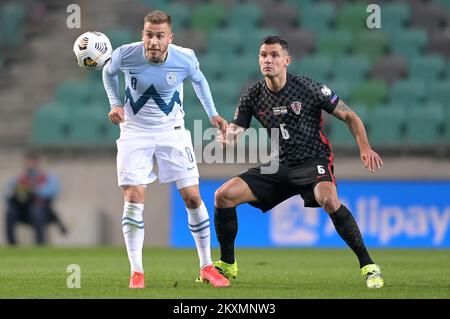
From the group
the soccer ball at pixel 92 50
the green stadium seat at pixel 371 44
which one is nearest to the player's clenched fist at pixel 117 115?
the soccer ball at pixel 92 50

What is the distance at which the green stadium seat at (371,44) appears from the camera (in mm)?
18516

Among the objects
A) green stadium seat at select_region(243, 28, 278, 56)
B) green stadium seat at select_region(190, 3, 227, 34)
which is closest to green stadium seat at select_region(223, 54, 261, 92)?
green stadium seat at select_region(243, 28, 278, 56)

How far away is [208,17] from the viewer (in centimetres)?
1952

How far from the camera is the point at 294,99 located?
8.45 m

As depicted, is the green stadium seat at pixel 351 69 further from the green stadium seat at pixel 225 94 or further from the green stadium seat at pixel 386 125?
the green stadium seat at pixel 225 94

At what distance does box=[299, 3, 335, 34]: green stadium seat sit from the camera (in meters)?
19.0

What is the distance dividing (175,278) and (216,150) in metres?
6.86

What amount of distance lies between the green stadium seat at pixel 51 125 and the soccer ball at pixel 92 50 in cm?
949

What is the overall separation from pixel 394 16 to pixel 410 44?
2.26 ft

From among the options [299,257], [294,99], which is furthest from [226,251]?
[299,257]

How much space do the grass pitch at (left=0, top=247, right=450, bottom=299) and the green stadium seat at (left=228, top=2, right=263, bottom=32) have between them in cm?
624

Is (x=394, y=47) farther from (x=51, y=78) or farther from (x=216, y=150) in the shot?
(x=51, y=78)

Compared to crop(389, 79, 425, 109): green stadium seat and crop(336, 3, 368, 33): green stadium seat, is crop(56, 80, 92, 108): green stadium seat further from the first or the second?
crop(389, 79, 425, 109): green stadium seat
